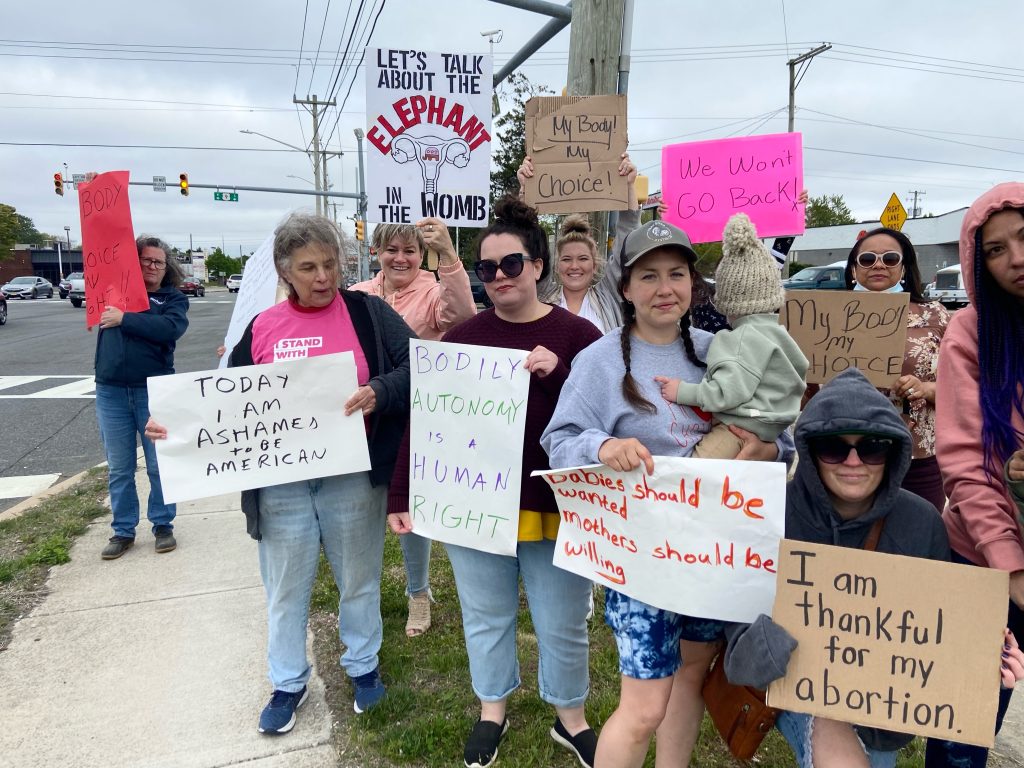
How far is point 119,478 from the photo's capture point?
165 inches

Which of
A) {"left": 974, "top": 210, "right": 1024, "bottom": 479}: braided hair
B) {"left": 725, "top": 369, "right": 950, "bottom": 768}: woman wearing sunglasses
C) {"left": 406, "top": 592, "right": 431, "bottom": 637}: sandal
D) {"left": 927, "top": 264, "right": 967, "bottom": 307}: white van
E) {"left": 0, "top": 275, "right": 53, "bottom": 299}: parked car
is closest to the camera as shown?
{"left": 725, "top": 369, "right": 950, "bottom": 768}: woman wearing sunglasses

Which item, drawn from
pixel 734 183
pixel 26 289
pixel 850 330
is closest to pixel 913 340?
pixel 850 330

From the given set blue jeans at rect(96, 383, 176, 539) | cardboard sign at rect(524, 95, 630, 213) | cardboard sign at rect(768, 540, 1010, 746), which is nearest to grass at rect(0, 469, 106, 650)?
blue jeans at rect(96, 383, 176, 539)

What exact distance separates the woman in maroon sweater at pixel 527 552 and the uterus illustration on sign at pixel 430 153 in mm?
1054

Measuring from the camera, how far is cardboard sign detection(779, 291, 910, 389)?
9.34 ft

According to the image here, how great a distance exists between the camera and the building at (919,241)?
143ft

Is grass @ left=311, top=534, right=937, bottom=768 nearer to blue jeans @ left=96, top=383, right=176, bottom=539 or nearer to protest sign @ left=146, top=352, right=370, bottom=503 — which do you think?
protest sign @ left=146, top=352, right=370, bottom=503

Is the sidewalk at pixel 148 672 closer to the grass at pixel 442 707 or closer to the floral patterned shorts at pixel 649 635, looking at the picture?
the grass at pixel 442 707

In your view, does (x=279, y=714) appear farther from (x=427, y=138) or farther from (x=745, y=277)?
(x=427, y=138)

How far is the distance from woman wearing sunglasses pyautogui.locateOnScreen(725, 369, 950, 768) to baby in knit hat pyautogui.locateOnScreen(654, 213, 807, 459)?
0.44 ft

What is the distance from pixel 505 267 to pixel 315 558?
56.0 inches

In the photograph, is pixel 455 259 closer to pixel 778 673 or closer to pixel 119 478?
pixel 778 673

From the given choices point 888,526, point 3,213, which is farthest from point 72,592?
point 3,213

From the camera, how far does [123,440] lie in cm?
417
